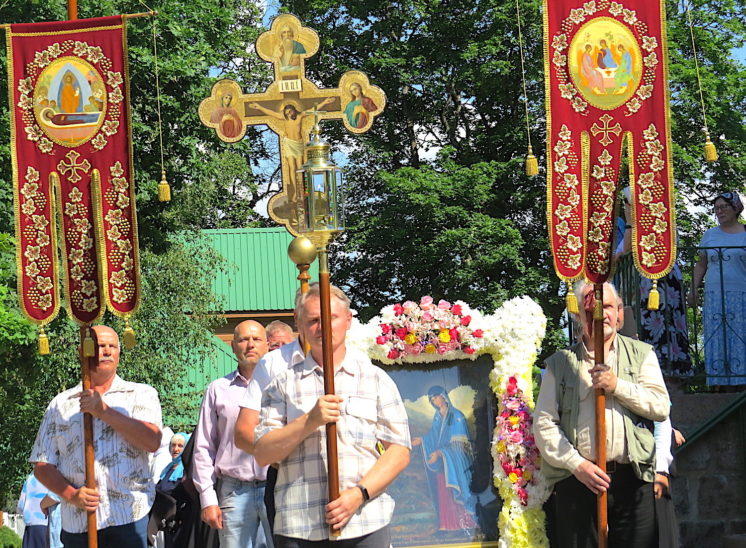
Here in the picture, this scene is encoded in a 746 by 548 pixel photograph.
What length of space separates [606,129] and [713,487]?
403 cm

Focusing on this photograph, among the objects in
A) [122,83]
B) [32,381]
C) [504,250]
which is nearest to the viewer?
[122,83]

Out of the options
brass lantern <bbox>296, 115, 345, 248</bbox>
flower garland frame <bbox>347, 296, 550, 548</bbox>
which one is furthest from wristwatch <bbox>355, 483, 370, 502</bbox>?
flower garland frame <bbox>347, 296, 550, 548</bbox>

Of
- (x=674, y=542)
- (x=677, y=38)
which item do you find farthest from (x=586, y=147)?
(x=677, y=38)

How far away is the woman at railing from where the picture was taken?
11.3 meters

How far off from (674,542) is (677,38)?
22825mm

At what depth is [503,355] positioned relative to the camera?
8.95 m

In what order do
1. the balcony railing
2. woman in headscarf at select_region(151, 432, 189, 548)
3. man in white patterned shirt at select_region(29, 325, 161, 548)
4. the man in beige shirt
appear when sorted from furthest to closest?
the balcony railing < woman in headscarf at select_region(151, 432, 189, 548) < man in white patterned shirt at select_region(29, 325, 161, 548) < the man in beige shirt

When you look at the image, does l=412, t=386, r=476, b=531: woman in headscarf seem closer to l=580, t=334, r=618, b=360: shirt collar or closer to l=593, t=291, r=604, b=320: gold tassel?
l=580, t=334, r=618, b=360: shirt collar

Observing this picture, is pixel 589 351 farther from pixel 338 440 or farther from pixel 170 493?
pixel 170 493

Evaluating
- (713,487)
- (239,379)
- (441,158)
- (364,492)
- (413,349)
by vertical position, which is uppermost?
(441,158)

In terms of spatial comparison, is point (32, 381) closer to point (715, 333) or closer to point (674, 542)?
point (715, 333)

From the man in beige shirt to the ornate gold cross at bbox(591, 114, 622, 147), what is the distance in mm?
850

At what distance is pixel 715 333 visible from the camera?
37.2 ft

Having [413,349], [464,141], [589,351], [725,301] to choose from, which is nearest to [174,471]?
[413,349]
